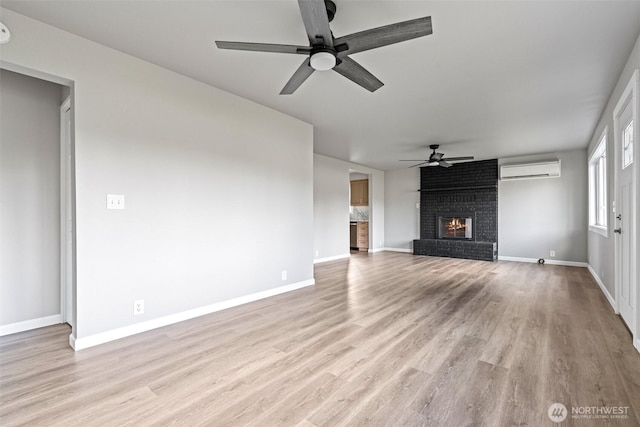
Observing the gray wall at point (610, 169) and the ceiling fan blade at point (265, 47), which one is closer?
the ceiling fan blade at point (265, 47)

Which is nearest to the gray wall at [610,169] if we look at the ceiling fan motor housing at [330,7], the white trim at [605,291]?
the white trim at [605,291]

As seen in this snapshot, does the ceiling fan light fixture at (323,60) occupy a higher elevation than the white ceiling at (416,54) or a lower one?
lower

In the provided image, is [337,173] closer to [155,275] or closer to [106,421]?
[155,275]

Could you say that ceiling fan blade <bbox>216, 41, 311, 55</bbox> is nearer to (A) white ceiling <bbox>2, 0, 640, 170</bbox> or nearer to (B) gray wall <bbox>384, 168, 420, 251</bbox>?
(A) white ceiling <bbox>2, 0, 640, 170</bbox>

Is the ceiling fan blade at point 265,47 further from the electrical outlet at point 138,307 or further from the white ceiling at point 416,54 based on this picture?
the electrical outlet at point 138,307

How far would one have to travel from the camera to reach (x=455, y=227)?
7781mm

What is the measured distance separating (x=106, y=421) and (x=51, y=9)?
2663 mm

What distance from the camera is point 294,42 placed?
2.42m

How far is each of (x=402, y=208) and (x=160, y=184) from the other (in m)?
7.13

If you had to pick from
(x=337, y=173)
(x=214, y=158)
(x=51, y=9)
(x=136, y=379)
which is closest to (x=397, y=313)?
(x=136, y=379)

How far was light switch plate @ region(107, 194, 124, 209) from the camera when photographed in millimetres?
2494

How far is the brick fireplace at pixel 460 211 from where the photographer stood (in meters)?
7.15

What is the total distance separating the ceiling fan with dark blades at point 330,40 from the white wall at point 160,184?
1382 millimetres

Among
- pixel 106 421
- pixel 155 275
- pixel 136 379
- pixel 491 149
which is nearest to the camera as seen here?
pixel 106 421
